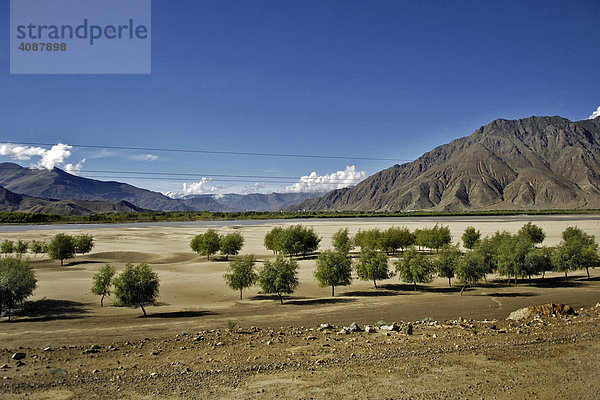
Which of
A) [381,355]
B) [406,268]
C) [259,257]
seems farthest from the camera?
[259,257]

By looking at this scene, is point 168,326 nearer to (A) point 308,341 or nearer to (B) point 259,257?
(A) point 308,341

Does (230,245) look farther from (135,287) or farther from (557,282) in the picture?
(557,282)

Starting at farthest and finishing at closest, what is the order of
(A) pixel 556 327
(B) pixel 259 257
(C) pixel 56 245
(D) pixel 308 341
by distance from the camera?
1. (B) pixel 259 257
2. (C) pixel 56 245
3. (A) pixel 556 327
4. (D) pixel 308 341

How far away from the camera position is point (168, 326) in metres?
27.9

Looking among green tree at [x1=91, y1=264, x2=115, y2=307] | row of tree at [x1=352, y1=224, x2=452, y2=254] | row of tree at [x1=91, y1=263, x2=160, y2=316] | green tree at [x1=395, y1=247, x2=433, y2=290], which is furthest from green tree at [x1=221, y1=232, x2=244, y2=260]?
row of tree at [x1=91, y1=263, x2=160, y2=316]

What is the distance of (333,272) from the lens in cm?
4200

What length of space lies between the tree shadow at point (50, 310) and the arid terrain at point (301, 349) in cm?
16

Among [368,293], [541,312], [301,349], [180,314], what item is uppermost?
[301,349]

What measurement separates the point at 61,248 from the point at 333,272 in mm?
49881

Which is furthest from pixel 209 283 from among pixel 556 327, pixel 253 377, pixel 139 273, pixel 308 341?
pixel 556 327

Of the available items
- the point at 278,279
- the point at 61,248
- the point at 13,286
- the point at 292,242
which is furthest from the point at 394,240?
the point at 13,286

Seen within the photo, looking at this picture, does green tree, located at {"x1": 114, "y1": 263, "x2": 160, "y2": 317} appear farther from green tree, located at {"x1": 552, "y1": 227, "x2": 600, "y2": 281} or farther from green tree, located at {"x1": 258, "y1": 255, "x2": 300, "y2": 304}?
green tree, located at {"x1": 552, "y1": 227, "x2": 600, "y2": 281}

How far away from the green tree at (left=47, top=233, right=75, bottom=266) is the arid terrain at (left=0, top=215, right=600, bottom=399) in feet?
90.7

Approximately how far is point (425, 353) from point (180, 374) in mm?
12902
